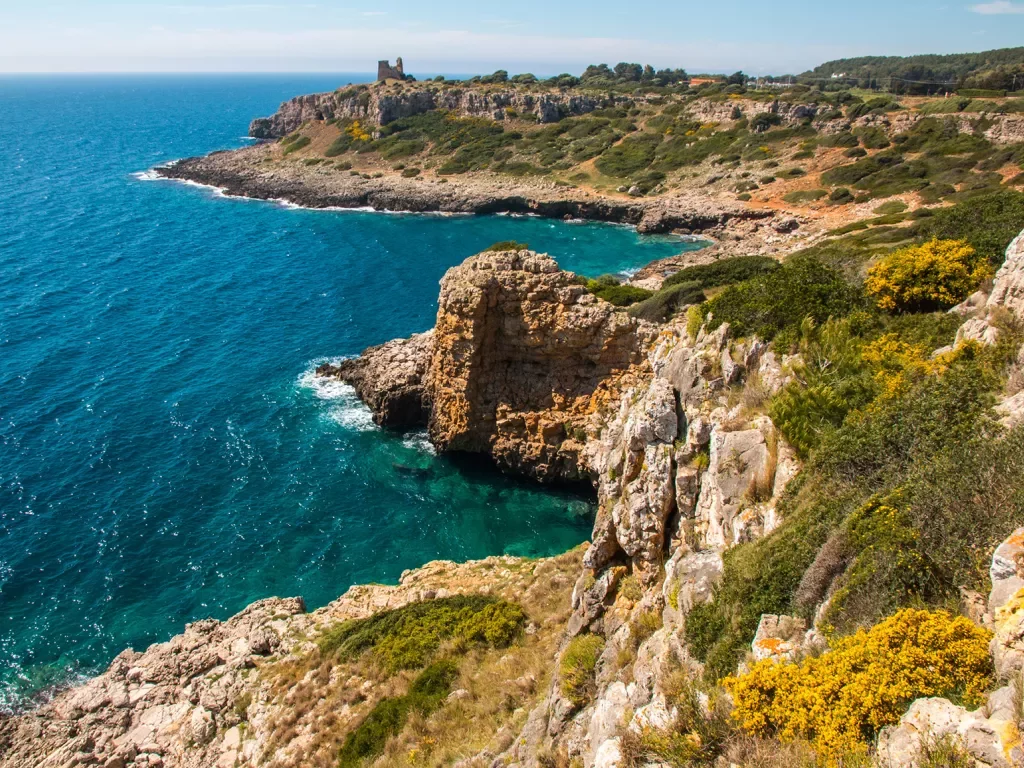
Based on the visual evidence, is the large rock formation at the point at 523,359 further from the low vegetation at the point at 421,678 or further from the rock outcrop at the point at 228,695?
the low vegetation at the point at 421,678

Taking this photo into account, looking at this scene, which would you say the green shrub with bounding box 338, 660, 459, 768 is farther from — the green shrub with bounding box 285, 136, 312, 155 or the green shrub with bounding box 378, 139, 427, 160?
the green shrub with bounding box 285, 136, 312, 155

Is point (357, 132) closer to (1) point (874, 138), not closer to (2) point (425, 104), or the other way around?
(2) point (425, 104)

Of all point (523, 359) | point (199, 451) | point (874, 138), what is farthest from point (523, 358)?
point (874, 138)

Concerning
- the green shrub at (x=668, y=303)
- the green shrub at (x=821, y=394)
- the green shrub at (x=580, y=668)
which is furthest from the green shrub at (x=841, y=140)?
the green shrub at (x=580, y=668)

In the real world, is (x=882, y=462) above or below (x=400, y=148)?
below

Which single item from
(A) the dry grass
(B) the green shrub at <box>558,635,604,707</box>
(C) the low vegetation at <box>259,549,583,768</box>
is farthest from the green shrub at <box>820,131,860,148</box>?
(B) the green shrub at <box>558,635,604,707</box>

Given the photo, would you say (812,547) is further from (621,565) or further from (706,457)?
(621,565)
